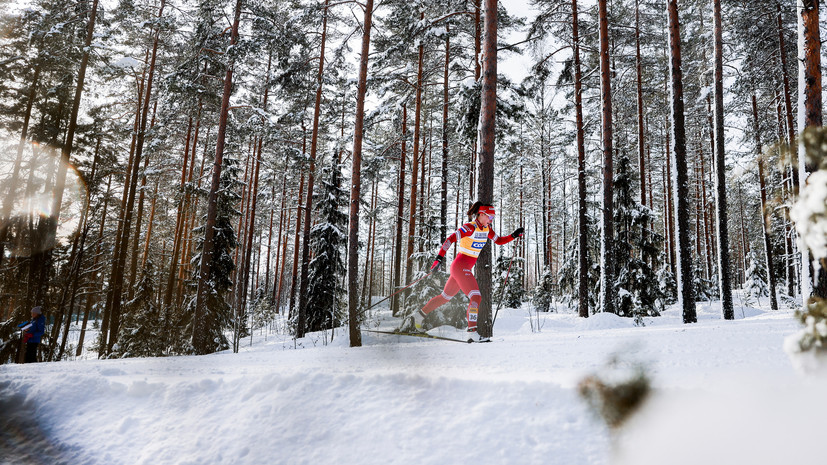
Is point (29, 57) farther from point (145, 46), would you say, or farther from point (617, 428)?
point (617, 428)

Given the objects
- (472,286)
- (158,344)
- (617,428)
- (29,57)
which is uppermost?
(29,57)

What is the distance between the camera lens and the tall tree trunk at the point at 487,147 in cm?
727

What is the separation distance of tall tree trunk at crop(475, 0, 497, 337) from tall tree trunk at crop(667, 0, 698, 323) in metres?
4.78

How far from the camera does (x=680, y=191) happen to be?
9.16 meters

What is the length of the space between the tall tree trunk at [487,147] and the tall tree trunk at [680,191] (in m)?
4.78

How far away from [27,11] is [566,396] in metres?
20.5

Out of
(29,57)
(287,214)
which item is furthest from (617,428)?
(287,214)

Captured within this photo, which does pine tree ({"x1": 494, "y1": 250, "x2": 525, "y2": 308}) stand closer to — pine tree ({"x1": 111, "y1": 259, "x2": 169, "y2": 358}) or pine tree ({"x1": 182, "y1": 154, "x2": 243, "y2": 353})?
pine tree ({"x1": 182, "y1": 154, "x2": 243, "y2": 353})

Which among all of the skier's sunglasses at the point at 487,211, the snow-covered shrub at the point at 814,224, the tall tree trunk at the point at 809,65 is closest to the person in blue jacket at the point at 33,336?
the skier's sunglasses at the point at 487,211

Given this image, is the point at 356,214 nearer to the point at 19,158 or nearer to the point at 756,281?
the point at 19,158

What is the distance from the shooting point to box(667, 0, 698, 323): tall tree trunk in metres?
8.94

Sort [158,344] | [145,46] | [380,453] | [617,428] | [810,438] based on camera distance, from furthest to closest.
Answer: [145,46] < [158,344] < [380,453] < [617,428] < [810,438]

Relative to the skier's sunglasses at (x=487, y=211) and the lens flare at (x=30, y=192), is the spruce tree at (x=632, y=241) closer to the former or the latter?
the skier's sunglasses at (x=487, y=211)

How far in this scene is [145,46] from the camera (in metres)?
17.7
